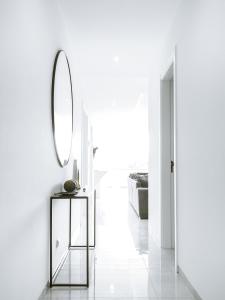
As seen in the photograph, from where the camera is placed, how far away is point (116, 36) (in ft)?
14.2

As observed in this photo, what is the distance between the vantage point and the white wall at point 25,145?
1.84 m

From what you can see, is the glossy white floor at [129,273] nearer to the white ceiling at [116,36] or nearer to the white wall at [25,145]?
the white wall at [25,145]

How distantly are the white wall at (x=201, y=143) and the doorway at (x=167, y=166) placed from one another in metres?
0.89

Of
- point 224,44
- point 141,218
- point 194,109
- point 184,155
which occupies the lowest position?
point 141,218

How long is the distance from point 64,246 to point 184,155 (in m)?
1.78

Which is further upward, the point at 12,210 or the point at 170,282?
the point at 12,210

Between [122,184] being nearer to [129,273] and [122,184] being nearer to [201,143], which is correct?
[129,273]

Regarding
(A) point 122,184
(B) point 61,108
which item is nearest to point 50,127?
(B) point 61,108

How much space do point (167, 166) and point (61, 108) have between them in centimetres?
159

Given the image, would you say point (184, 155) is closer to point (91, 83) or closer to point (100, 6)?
point (100, 6)

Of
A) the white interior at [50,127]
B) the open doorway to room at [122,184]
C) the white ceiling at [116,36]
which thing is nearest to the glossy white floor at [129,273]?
the open doorway to room at [122,184]

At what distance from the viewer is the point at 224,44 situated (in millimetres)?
2084

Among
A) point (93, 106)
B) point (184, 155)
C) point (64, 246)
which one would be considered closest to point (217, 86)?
point (184, 155)

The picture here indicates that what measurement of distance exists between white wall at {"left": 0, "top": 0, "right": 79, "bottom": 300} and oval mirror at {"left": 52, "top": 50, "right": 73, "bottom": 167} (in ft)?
0.56
